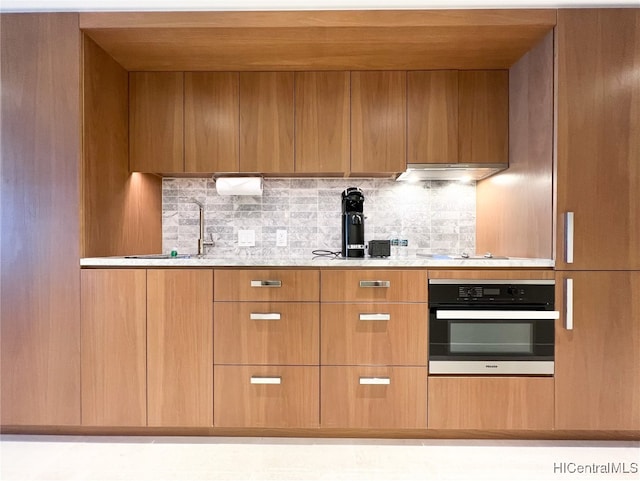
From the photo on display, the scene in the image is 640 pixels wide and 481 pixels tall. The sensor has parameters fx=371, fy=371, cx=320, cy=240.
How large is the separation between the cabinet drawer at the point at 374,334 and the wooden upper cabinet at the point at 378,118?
3.02 ft

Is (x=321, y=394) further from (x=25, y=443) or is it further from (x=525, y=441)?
(x=25, y=443)

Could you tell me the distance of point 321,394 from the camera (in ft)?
6.07

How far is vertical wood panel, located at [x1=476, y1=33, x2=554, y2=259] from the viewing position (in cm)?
189

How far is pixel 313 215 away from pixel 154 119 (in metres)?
1.19

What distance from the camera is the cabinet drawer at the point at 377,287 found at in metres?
1.84

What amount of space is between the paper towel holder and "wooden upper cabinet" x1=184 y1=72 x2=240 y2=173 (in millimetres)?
101

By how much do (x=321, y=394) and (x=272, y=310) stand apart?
1.59ft

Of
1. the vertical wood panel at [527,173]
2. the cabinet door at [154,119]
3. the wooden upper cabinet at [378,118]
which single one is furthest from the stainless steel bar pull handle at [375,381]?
the cabinet door at [154,119]

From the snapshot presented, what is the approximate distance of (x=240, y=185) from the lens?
2.42 m

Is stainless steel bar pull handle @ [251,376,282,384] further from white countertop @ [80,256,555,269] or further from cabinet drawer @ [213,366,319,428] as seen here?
white countertop @ [80,256,555,269]

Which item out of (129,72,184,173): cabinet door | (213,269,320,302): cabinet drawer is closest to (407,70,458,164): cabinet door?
(213,269,320,302): cabinet drawer

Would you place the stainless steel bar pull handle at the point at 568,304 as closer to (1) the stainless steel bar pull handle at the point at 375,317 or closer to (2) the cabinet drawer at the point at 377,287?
(2) the cabinet drawer at the point at 377,287

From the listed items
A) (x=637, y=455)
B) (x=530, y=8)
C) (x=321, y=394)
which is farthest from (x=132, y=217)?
(x=637, y=455)

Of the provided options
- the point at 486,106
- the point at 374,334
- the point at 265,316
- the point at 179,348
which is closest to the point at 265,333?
the point at 265,316
